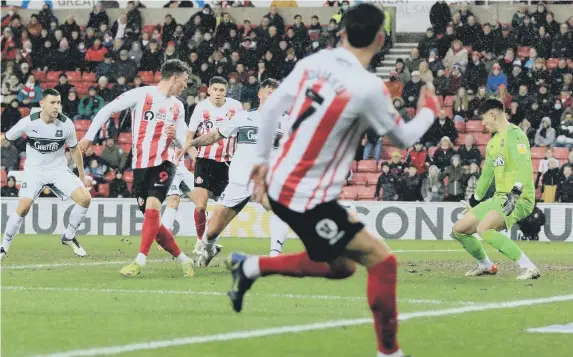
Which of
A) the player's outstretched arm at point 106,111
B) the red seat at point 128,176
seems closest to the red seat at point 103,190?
the red seat at point 128,176

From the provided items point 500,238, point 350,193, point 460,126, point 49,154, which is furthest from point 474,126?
point 500,238

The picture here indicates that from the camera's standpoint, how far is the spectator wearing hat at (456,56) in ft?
84.7

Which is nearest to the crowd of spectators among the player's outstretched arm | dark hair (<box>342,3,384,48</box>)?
the player's outstretched arm

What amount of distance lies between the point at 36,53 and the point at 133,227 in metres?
9.07

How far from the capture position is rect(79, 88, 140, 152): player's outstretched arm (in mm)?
11789

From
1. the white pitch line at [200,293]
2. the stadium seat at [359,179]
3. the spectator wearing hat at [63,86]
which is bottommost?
the white pitch line at [200,293]

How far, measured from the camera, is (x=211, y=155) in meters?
15.6

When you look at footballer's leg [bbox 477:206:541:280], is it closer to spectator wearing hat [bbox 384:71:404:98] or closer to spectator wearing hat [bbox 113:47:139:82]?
spectator wearing hat [bbox 384:71:404:98]

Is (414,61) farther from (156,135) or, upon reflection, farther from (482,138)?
(156,135)

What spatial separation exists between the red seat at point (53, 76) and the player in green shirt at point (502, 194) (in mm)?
18887

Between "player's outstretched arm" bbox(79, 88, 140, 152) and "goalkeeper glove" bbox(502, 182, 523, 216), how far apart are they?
14.1 feet

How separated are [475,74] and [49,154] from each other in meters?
12.5

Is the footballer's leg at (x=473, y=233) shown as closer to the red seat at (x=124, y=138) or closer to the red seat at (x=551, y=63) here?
the red seat at (x=551, y=63)

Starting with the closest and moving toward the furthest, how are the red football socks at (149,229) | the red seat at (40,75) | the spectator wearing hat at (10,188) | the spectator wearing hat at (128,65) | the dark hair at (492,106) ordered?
the red football socks at (149,229) < the dark hair at (492,106) < the spectator wearing hat at (10,188) < the spectator wearing hat at (128,65) < the red seat at (40,75)
